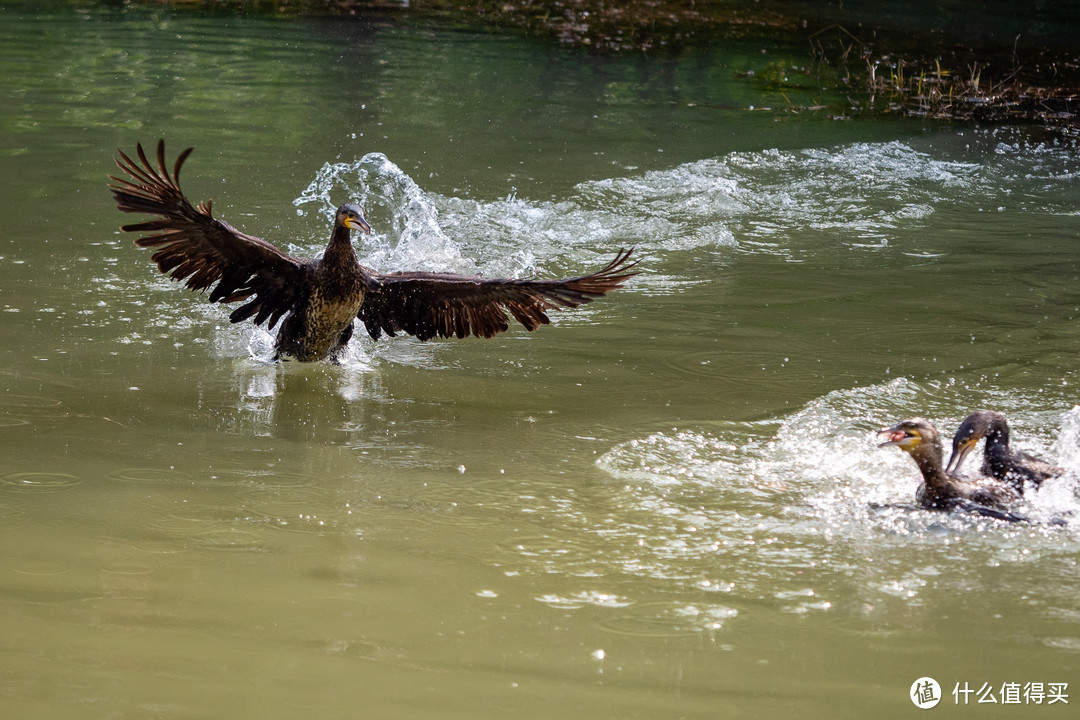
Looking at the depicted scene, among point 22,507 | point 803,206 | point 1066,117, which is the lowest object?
point 22,507

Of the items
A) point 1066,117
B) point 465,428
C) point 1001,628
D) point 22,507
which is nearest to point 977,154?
point 1066,117

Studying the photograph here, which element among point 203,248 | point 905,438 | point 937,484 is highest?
point 203,248

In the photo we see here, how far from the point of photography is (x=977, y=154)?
42.9ft

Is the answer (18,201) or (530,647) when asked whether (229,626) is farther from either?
(18,201)

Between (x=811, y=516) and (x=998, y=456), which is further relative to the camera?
(x=998, y=456)

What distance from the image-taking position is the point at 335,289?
652 centimetres

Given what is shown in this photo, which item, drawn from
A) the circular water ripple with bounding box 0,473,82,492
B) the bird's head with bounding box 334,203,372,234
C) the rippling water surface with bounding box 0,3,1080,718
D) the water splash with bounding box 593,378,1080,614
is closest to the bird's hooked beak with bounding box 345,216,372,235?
the bird's head with bounding box 334,203,372,234

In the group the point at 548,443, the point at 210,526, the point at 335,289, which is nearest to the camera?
the point at 210,526

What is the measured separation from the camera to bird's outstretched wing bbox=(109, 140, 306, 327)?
564 cm

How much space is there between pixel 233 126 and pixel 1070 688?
11.7 meters

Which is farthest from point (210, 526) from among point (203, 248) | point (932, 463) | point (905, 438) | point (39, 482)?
point (932, 463)

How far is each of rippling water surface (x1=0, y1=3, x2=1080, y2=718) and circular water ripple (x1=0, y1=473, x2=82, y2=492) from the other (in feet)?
0.09

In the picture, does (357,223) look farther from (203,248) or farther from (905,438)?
(905,438)

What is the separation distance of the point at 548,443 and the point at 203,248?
211cm
